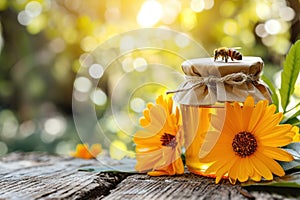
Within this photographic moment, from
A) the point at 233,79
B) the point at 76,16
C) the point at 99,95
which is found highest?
the point at 76,16

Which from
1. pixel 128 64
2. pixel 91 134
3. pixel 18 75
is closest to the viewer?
pixel 91 134

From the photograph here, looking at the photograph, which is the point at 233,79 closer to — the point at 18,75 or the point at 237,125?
the point at 237,125

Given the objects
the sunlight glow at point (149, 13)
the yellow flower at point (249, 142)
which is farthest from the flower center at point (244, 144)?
the sunlight glow at point (149, 13)

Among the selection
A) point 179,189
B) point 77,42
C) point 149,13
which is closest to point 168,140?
point 179,189

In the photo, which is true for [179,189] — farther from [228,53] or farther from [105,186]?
[228,53]

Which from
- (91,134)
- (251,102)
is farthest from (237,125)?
(91,134)

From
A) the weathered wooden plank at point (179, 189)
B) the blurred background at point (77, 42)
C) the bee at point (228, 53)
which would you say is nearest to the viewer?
the weathered wooden plank at point (179, 189)

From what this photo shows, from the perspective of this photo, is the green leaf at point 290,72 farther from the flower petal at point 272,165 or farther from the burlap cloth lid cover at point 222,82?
the flower petal at point 272,165
